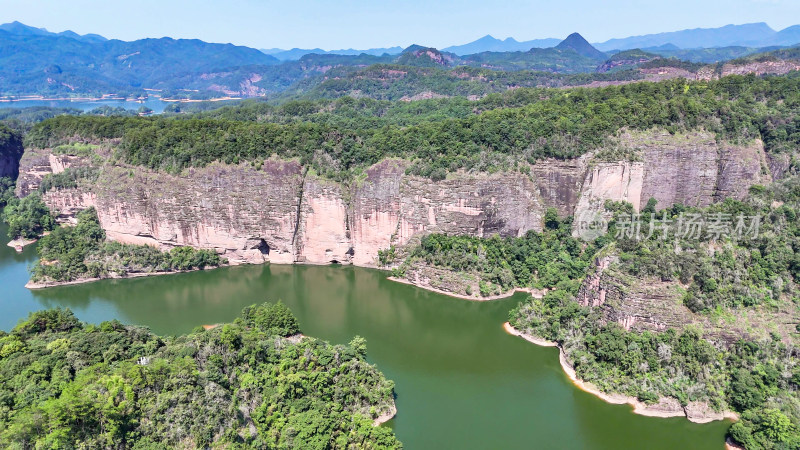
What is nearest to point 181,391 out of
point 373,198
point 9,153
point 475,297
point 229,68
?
point 475,297

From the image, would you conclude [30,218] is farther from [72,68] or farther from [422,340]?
[72,68]

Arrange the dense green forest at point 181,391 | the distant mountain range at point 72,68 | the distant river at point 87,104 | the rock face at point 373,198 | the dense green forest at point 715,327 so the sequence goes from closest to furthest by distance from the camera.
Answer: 1. the dense green forest at point 181,391
2. the dense green forest at point 715,327
3. the rock face at point 373,198
4. the distant river at point 87,104
5. the distant mountain range at point 72,68

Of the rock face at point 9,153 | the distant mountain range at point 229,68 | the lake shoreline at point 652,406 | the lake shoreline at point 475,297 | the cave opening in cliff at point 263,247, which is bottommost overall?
the lake shoreline at point 652,406

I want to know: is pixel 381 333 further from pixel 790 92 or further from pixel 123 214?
pixel 790 92

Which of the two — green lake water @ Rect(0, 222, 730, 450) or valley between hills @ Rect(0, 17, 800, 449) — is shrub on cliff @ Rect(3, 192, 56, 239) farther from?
green lake water @ Rect(0, 222, 730, 450)

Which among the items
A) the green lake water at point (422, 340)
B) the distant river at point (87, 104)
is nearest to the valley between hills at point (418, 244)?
the green lake water at point (422, 340)

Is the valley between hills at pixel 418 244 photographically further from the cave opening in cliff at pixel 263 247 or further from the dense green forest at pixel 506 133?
the cave opening in cliff at pixel 263 247

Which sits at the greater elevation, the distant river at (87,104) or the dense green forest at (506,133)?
the distant river at (87,104)
